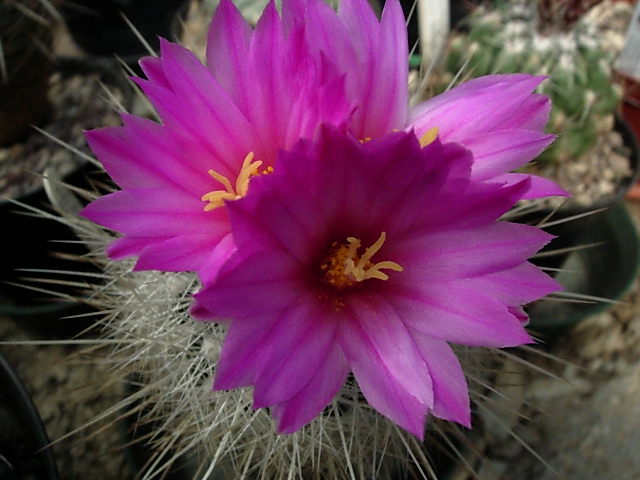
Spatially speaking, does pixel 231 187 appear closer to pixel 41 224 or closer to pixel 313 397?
pixel 313 397

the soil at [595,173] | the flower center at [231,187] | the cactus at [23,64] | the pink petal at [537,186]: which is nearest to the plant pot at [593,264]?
the soil at [595,173]

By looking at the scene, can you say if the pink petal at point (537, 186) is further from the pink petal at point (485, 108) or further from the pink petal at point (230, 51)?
the pink petal at point (230, 51)

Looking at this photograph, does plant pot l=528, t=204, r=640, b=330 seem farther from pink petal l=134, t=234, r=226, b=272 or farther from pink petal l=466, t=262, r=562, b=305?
pink petal l=134, t=234, r=226, b=272

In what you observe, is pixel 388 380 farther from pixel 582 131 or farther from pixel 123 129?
pixel 582 131

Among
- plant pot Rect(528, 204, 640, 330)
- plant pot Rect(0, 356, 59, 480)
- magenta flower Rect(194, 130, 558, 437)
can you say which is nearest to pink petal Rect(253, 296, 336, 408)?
magenta flower Rect(194, 130, 558, 437)

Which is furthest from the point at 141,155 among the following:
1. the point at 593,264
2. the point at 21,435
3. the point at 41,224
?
the point at 593,264

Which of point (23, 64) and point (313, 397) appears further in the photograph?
point (23, 64)

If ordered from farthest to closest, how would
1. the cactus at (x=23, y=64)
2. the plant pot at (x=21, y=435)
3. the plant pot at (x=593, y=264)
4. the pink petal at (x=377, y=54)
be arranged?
the plant pot at (x=593, y=264), the cactus at (x=23, y=64), the plant pot at (x=21, y=435), the pink petal at (x=377, y=54)
